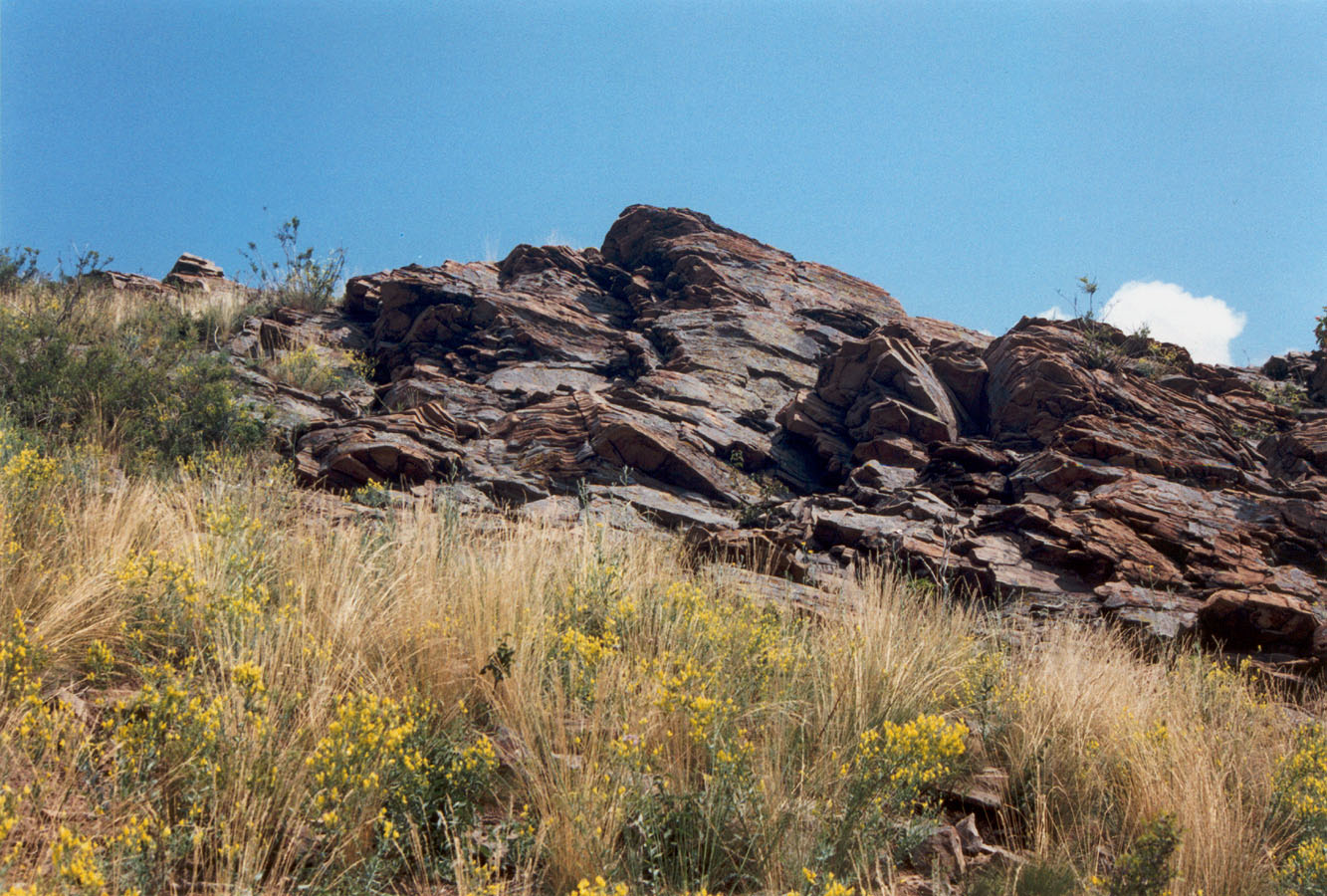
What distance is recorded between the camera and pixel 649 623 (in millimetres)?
5398

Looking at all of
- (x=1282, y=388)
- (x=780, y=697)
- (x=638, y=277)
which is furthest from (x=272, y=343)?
(x=1282, y=388)

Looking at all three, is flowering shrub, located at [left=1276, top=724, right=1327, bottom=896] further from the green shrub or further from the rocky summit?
the rocky summit

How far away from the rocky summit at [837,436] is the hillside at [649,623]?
8 centimetres

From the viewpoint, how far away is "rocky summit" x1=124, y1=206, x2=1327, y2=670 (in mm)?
8695

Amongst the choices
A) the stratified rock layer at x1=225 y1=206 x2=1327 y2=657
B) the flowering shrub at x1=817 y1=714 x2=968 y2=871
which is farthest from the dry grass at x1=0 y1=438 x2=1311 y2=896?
the stratified rock layer at x1=225 y1=206 x2=1327 y2=657

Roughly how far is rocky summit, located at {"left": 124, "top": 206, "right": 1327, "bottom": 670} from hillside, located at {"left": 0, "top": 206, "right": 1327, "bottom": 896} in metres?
0.08

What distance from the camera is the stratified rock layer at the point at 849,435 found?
345 inches

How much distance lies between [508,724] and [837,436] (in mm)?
10253

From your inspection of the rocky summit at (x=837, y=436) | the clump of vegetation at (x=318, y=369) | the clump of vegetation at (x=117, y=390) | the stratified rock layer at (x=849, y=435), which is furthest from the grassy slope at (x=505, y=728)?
the clump of vegetation at (x=318, y=369)

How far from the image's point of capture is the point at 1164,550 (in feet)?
29.4

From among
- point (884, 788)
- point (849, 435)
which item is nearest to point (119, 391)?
point (884, 788)

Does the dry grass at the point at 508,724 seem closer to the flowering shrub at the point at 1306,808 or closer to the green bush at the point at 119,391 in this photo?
the flowering shrub at the point at 1306,808

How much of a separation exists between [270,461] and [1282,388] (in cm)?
1941

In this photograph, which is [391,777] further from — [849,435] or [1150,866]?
[849,435]
